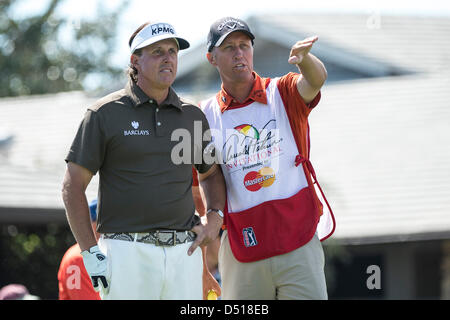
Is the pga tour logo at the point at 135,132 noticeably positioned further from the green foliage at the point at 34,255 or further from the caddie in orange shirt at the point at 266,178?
the green foliage at the point at 34,255

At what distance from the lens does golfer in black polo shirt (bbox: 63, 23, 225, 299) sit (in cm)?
401

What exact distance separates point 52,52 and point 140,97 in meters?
23.8

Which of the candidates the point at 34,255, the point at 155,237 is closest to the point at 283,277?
the point at 155,237

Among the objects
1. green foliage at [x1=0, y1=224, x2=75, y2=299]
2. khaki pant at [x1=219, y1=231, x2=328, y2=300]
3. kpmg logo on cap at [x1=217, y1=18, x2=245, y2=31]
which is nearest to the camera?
khaki pant at [x1=219, y1=231, x2=328, y2=300]

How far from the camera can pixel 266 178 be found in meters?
4.55

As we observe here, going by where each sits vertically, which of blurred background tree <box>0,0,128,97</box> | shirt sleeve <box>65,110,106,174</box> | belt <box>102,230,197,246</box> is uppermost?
blurred background tree <box>0,0,128,97</box>

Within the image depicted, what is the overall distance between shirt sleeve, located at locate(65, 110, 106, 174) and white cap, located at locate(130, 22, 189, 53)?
515 millimetres

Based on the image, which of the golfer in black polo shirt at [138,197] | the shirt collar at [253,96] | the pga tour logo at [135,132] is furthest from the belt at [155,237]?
the shirt collar at [253,96]

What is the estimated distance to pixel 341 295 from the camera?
36.8 ft

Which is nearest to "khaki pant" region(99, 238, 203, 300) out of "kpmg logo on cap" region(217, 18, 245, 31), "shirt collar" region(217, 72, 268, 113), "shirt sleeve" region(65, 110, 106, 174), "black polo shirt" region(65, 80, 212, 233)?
"black polo shirt" region(65, 80, 212, 233)

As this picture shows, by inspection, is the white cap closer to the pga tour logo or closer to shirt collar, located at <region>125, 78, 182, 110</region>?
shirt collar, located at <region>125, 78, 182, 110</region>

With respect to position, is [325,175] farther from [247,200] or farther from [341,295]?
[247,200]

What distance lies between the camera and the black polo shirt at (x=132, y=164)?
13.3 ft

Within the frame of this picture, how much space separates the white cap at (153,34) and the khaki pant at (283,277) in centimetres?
142
